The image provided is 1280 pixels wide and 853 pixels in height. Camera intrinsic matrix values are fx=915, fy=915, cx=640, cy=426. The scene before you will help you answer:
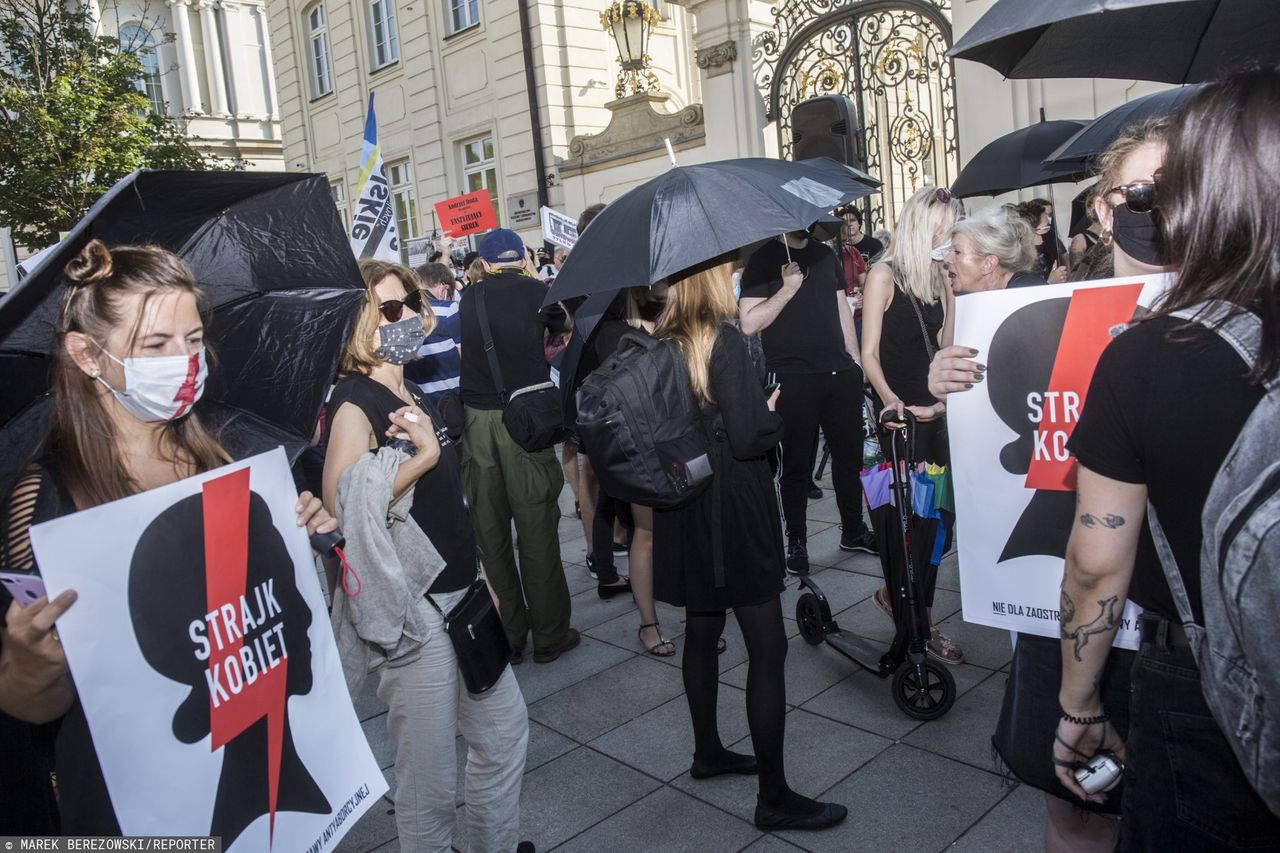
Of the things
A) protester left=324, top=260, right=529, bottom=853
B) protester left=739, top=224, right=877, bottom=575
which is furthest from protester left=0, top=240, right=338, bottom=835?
protester left=739, top=224, right=877, bottom=575

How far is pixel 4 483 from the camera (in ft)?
5.51

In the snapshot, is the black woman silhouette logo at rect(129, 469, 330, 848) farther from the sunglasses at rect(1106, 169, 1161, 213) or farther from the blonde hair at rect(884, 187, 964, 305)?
the blonde hair at rect(884, 187, 964, 305)

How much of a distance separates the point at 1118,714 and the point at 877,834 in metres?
1.21

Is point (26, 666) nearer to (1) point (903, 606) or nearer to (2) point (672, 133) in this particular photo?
(1) point (903, 606)

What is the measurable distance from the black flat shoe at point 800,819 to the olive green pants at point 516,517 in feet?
5.95

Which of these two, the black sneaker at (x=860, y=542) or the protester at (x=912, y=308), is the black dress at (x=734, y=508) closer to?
the protester at (x=912, y=308)

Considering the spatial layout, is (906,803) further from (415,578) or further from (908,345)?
(908,345)

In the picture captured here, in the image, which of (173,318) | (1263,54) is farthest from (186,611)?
(1263,54)

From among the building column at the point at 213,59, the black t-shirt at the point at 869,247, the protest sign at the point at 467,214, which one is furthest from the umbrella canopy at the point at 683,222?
the building column at the point at 213,59

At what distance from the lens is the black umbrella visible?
173 cm

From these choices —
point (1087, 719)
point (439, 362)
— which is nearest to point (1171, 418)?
point (1087, 719)

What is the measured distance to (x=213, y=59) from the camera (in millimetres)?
A: 30422

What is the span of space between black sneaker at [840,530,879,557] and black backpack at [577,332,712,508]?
297 centimetres

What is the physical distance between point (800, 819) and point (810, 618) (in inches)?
55.5
